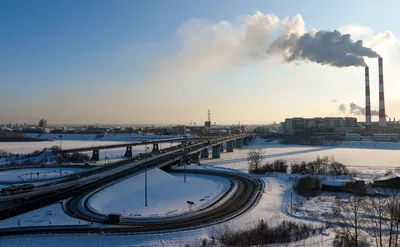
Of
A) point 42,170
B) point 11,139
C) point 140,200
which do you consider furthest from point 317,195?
point 11,139

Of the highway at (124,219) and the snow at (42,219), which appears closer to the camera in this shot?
the highway at (124,219)

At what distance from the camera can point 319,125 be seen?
130125 mm

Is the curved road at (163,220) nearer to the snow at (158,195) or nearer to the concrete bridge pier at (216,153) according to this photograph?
the snow at (158,195)

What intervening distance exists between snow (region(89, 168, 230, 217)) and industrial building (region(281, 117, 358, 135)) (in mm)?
96175

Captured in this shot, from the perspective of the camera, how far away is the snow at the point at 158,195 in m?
25.0

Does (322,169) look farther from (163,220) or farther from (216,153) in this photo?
(216,153)

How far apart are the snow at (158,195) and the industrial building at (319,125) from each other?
316ft

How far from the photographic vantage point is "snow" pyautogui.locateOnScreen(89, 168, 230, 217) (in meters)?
25.0

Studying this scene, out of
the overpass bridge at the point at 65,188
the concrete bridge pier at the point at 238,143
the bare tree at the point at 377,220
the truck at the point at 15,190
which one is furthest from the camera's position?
the concrete bridge pier at the point at 238,143

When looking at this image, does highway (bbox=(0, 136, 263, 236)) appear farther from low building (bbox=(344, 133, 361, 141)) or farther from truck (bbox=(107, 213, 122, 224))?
low building (bbox=(344, 133, 361, 141))

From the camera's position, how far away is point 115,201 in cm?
2755

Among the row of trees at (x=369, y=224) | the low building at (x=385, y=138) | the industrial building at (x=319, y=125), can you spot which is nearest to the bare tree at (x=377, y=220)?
the row of trees at (x=369, y=224)

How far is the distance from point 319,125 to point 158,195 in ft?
367

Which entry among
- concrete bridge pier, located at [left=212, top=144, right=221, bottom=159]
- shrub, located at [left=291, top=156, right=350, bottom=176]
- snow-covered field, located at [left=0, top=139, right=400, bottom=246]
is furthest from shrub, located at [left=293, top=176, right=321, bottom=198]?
concrete bridge pier, located at [left=212, top=144, right=221, bottom=159]
